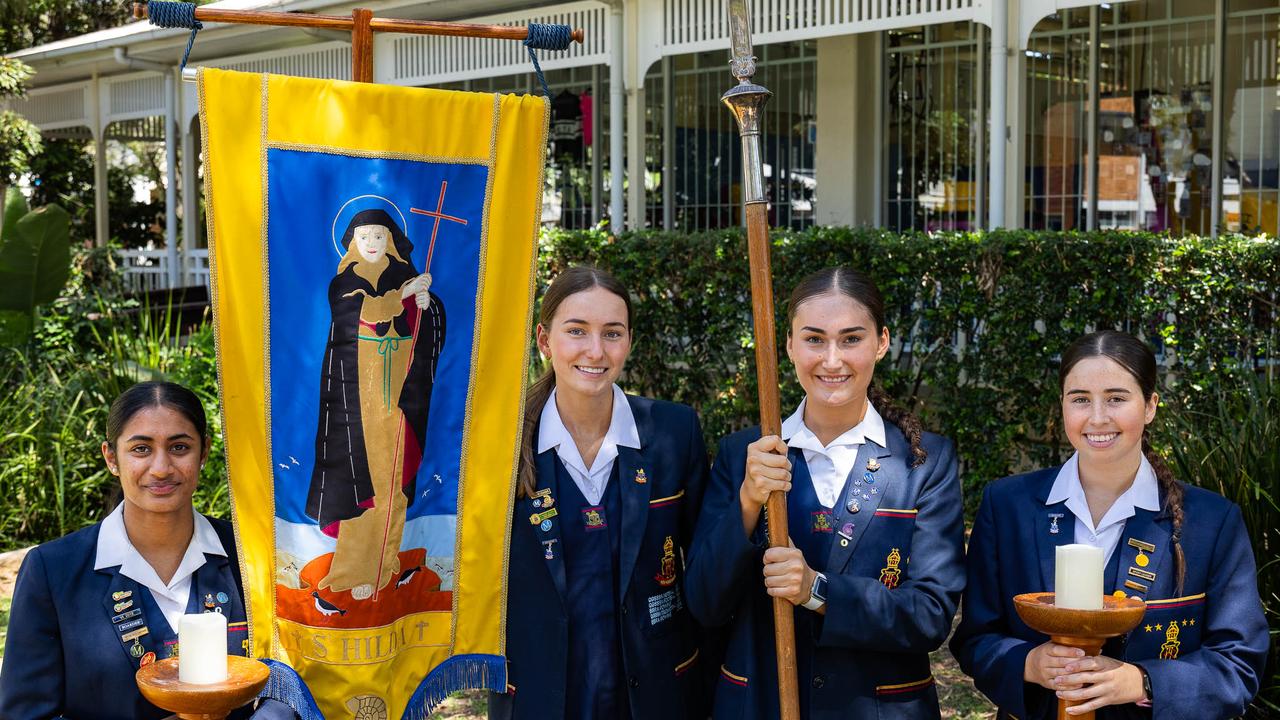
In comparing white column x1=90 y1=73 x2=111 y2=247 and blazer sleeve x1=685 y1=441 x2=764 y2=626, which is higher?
white column x1=90 y1=73 x2=111 y2=247

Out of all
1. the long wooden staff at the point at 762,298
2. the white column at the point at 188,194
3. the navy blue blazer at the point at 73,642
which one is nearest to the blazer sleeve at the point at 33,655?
the navy blue blazer at the point at 73,642

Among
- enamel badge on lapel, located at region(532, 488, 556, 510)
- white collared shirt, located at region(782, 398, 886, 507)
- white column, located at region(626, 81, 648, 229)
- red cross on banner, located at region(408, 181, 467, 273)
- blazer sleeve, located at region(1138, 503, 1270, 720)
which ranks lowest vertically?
blazer sleeve, located at region(1138, 503, 1270, 720)

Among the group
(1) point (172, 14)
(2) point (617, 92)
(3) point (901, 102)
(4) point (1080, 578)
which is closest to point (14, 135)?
(2) point (617, 92)

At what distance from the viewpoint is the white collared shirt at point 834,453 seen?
279 cm

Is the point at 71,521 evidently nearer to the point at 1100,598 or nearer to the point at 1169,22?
the point at 1100,598

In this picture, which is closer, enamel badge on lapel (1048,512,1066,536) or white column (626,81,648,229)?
enamel badge on lapel (1048,512,1066,536)

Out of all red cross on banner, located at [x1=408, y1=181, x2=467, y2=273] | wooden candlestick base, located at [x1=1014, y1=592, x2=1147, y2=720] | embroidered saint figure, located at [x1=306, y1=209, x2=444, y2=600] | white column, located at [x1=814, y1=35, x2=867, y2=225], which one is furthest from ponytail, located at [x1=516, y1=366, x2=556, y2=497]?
white column, located at [x1=814, y1=35, x2=867, y2=225]

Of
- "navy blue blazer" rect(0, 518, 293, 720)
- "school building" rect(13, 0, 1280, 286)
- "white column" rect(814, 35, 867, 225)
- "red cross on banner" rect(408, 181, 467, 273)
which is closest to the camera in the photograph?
"navy blue blazer" rect(0, 518, 293, 720)

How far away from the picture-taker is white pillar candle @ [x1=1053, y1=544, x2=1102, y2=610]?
7.49 ft

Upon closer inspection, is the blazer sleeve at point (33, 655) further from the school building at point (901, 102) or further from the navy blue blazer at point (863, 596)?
the school building at point (901, 102)

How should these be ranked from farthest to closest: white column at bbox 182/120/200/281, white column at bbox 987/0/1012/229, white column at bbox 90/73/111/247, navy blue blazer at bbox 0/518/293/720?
white column at bbox 90/73/111/247
white column at bbox 182/120/200/281
white column at bbox 987/0/1012/229
navy blue blazer at bbox 0/518/293/720

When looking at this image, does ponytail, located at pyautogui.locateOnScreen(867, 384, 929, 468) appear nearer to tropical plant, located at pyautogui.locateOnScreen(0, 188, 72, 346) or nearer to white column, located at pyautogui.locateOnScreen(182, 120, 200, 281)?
tropical plant, located at pyautogui.locateOnScreen(0, 188, 72, 346)

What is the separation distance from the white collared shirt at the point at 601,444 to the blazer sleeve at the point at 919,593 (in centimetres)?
61

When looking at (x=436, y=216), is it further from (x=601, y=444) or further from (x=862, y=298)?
(x=862, y=298)
